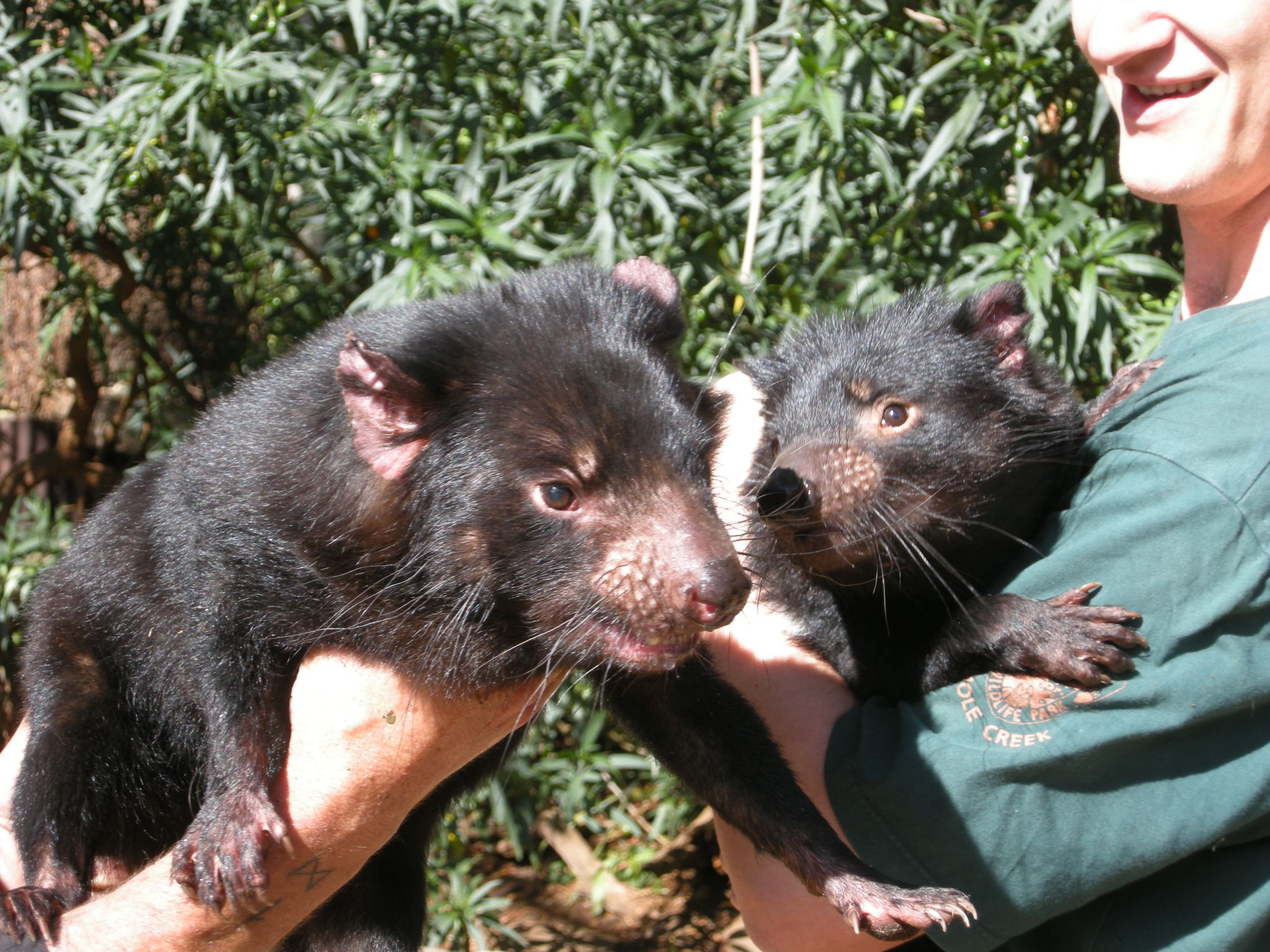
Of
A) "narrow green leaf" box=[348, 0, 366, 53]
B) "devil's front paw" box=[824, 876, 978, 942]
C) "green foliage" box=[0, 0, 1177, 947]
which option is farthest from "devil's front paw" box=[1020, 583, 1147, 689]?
"narrow green leaf" box=[348, 0, 366, 53]

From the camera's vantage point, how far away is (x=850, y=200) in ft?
11.3

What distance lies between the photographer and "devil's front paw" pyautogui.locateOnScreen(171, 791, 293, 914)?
1.96 meters

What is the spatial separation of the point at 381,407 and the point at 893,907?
3.91 ft

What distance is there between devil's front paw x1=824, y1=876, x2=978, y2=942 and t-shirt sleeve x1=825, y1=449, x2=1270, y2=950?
0.04m

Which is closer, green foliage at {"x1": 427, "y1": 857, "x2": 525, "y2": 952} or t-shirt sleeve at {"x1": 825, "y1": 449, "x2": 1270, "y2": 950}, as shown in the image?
t-shirt sleeve at {"x1": 825, "y1": 449, "x2": 1270, "y2": 950}

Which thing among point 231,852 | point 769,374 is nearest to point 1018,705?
point 769,374

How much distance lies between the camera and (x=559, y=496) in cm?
191

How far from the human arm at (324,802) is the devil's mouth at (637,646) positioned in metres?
0.19

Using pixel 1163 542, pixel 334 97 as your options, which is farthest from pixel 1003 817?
pixel 334 97

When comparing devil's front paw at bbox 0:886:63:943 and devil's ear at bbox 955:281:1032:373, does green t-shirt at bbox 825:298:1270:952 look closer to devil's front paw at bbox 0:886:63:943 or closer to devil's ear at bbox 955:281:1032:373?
devil's ear at bbox 955:281:1032:373

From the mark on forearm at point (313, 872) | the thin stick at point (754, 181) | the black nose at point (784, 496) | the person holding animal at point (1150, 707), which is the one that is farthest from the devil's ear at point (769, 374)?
the mark on forearm at point (313, 872)

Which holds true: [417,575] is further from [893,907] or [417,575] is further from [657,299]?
[893,907]

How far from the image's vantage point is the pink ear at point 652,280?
2.18 m

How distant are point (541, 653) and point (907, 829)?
0.71 metres
